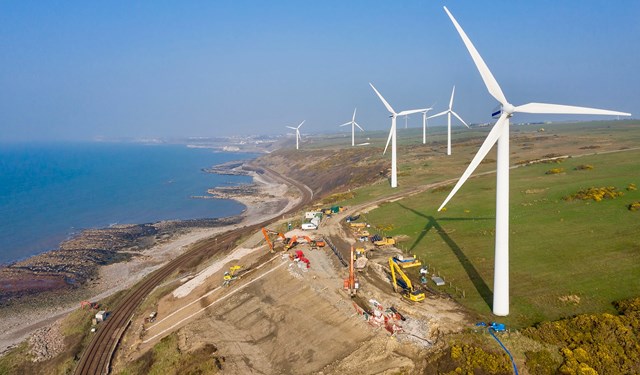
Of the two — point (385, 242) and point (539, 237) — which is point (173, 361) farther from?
point (539, 237)

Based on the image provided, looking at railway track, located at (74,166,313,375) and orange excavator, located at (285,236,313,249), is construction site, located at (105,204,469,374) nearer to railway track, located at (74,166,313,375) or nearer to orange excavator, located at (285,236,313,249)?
orange excavator, located at (285,236,313,249)

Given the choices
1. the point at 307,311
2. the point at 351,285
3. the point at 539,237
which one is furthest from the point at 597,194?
the point at 307,311

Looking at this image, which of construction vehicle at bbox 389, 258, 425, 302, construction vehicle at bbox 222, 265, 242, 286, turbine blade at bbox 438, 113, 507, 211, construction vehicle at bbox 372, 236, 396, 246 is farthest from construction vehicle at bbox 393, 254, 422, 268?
construction vehicle at bbox 222, 265, 242, 286

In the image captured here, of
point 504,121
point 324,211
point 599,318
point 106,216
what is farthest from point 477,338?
point 106,216

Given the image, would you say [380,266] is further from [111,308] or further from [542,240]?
[111,308]

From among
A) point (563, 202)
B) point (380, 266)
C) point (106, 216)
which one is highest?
point (563, 202)

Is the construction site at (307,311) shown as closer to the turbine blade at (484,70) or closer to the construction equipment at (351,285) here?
the construction equipment at (351,285)
